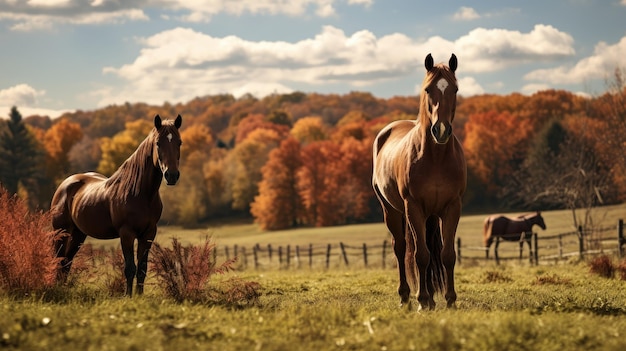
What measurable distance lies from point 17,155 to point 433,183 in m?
63.8

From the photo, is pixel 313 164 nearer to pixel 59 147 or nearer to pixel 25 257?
pixel 59 147

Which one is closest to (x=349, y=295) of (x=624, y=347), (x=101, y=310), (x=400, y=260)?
(x=400, y=260)

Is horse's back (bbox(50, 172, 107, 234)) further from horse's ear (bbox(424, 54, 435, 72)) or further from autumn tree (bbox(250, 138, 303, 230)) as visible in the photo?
autumn tree (bbox(250, 138, 303, 230))

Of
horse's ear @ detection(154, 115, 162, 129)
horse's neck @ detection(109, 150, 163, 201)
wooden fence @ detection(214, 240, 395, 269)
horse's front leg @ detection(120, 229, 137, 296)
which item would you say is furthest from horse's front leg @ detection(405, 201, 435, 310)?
wooden fence @ detection(214, 240, 395, 269)

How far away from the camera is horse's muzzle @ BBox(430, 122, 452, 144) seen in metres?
8.07

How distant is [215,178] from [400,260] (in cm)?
7016

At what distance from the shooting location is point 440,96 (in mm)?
8250

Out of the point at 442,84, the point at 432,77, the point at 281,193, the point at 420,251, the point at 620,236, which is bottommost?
the point at 620,236

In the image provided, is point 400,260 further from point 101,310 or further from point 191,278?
point 101,310

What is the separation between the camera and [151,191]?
1009cm

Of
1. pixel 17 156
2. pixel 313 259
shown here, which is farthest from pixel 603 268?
pixel 17 156

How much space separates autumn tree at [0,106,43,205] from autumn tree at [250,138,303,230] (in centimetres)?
2203

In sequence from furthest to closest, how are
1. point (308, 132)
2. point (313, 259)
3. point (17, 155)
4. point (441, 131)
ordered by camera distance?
point (308, 132)
point (17, 155)
point (313, 259)
point (441, 131)

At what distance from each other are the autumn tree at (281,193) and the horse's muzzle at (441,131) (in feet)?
193
